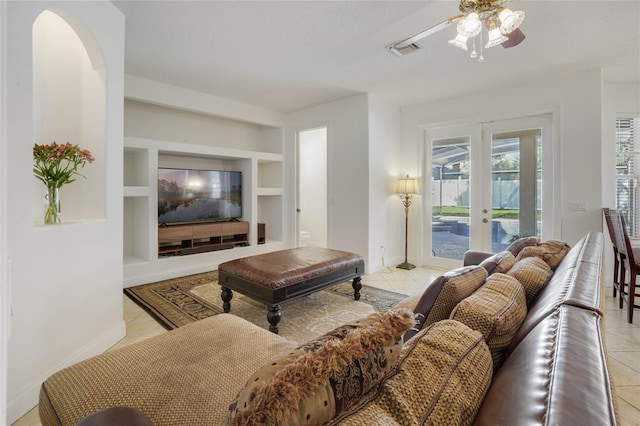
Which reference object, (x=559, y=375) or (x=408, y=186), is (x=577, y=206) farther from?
(x=559, y=375)

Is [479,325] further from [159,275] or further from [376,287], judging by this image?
[159,275]

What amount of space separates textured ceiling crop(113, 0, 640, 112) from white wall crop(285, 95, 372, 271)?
371 millimetres

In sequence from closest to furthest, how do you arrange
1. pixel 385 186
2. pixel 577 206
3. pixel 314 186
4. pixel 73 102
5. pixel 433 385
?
pixel 433 385 < pixel 73 102 < pixel 577 206 < pixel 385 186 < pixel 314 186

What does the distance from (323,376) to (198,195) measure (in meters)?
4.41

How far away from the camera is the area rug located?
2.65 metres

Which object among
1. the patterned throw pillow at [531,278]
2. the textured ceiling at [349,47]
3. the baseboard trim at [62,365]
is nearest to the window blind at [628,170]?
the textured ceiling at [349,47]

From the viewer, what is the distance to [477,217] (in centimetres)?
436

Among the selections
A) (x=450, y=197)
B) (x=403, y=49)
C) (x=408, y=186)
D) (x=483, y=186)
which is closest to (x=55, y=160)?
(x=403, y=49)

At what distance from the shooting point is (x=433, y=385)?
0.63 m

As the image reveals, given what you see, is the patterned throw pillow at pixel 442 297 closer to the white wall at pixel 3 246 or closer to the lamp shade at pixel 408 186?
the white wall at pixel 3 246

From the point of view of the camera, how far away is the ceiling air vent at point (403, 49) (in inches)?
112

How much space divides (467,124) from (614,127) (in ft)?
5.72

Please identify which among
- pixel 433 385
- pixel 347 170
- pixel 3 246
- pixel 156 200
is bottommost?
pixel 433 385

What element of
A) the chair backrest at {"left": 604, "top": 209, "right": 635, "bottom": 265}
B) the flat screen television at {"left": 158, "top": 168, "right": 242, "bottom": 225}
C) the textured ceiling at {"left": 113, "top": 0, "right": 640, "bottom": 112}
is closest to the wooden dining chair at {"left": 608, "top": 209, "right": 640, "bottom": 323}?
the chair backrest at {"left": 604, "top": 209, "right": 635, "bottom": 265}
